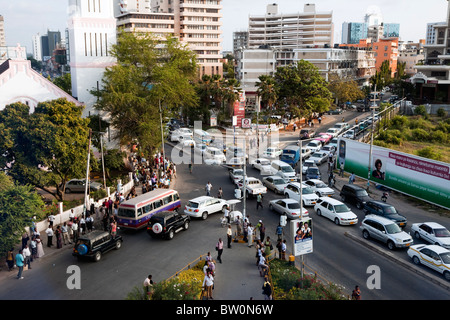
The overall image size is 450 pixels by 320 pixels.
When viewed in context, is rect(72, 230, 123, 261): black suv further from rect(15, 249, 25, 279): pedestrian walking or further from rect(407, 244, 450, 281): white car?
rect(407, 244, 450, 281): white car

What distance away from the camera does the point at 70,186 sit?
34688 millimetres

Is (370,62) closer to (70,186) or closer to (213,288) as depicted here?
(70,186)

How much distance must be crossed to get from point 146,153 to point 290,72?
31.6 metres

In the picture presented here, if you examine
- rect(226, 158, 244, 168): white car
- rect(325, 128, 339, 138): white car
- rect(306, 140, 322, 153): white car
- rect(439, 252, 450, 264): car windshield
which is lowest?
rect(439, 252, 450, 264): car windshield

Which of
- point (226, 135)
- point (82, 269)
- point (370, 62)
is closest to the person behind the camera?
point (82, 269)

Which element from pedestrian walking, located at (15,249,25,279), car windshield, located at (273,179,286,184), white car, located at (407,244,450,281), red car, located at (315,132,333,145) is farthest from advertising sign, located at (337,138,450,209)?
pedestrian walking, located at (15,249,25,279)

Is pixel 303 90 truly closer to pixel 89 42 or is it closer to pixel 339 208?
pixel 89 42

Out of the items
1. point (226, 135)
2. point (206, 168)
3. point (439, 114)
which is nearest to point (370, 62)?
point (439, 114)

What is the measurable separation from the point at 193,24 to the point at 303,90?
45709mm

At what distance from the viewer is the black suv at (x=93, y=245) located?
21062mm

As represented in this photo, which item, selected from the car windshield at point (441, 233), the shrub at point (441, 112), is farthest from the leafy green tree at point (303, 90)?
the car windshield at point (441, 233)

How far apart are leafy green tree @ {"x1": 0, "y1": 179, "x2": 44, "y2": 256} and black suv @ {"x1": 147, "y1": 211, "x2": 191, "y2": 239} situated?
666 cm

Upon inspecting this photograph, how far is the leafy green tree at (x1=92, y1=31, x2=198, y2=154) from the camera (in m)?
38.3

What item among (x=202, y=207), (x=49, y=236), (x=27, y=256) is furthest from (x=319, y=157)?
(x=27, y=256)
